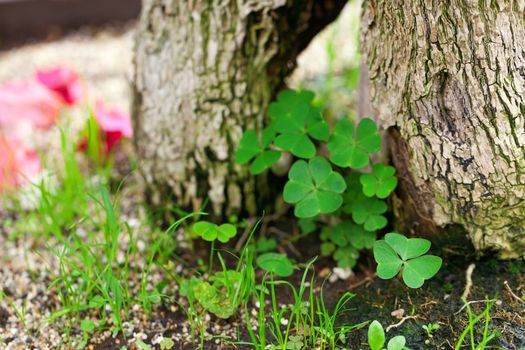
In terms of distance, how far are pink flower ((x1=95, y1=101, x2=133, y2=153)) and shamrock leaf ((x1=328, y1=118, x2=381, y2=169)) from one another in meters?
0.99

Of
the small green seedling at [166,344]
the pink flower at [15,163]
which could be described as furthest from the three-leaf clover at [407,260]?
the pink flower at [15,163]

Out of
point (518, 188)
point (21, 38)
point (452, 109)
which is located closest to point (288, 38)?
point (452, 109)

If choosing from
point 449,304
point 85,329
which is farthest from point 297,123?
point 85,329

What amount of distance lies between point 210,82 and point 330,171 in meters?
0.48

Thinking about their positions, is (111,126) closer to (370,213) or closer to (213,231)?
(213,231)

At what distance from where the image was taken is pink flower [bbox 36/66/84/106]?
2754 millimetres

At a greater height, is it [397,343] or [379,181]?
[379,181]

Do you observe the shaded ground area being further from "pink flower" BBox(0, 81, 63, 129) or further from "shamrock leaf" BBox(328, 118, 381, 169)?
"pink flower" BBox(0, 81, 63, 129)

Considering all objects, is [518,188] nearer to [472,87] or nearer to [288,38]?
[472,87]

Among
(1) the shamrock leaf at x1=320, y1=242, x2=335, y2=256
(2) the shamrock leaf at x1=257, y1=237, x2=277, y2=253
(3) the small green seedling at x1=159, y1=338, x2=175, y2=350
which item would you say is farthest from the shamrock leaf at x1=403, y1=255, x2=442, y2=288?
(3) the small green seedling at x1=159, y1=338, x2=175, y2=350

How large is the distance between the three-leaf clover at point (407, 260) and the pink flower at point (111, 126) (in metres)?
1.25

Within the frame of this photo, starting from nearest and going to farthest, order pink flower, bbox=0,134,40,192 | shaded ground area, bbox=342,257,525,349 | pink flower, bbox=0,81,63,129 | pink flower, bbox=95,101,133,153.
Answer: shaded ground area, bbox=342,257,525,349 < pink flower, bbox=0,134,40,192 < pink flower, bbox=95,101,133,153 < pink flower, bbox=0,81,63,129

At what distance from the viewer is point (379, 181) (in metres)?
1.74

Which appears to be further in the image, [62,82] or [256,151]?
[62,82]
